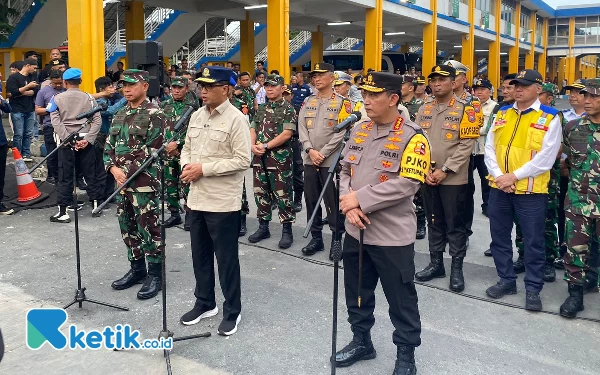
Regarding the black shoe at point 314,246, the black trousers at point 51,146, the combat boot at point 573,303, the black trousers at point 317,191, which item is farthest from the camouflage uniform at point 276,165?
the black trousers at point 51,146

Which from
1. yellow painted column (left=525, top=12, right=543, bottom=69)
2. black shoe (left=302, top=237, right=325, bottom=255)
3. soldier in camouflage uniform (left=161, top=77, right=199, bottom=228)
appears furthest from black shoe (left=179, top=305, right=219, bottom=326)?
yellow painted column (left=525, top=12, right=543, bottom=69)

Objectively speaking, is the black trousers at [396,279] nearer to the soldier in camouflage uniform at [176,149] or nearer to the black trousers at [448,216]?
the black trousers at [448,216]

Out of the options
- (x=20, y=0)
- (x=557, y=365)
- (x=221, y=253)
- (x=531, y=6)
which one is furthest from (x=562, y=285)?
(x=531, y=6)

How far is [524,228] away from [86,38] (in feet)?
25.5

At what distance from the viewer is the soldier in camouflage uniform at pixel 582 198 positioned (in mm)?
4402

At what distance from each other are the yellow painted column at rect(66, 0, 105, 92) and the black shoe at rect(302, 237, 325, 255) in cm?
543

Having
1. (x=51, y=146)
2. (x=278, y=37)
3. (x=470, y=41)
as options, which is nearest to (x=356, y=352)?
(x=51, y=146)

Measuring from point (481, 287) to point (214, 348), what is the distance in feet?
8.51

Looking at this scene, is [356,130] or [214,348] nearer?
[356,130]

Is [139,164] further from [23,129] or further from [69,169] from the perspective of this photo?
[23,129]

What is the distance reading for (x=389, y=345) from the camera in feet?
13.0

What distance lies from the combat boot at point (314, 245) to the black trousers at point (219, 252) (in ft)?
6.43

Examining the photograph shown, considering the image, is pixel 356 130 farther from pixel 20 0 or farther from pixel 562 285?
pixel 20 0

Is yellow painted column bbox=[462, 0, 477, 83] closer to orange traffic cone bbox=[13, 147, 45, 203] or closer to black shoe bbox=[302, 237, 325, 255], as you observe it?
orange traffic cone bbox=[13, 147, 45, 203]
